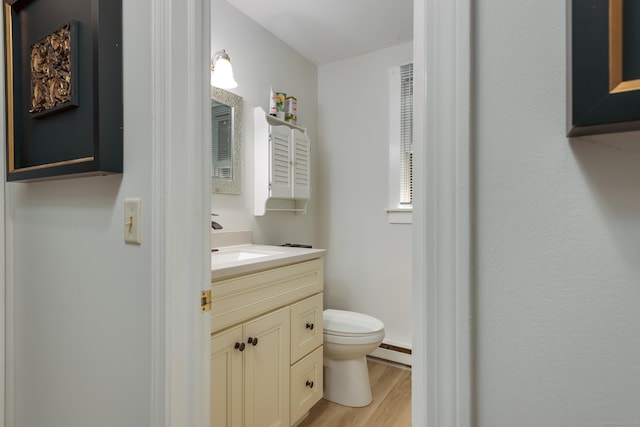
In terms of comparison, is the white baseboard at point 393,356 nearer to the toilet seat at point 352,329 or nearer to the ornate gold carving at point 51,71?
the toilet seat at point 352,329

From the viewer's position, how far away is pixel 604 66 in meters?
0.33

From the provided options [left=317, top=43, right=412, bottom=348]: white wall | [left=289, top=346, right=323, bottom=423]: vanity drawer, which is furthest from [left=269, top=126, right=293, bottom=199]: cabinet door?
[left=289, top=346, right=323, bottom=423]: vanity drawer

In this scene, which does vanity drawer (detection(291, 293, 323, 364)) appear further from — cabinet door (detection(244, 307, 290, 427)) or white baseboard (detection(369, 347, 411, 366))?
white baseboard (detection(369, 347, 411, 366))

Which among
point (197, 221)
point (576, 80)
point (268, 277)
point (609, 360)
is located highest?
point (576, 80)

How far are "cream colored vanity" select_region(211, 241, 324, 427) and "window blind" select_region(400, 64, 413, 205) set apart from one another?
0.97 meters

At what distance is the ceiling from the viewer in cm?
194

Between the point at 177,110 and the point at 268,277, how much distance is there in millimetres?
864

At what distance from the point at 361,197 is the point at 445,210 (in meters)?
2.17

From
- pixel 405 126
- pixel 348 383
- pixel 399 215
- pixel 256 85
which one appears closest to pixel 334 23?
pixel 256 85

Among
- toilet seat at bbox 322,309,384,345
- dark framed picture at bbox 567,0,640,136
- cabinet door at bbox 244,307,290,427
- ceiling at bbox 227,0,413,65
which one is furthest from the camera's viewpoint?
ceiling at bbox 227,0,413,65

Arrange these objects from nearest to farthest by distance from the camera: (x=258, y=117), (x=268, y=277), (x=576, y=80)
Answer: (x=576, y=80)
(x=268, y=277)
(x=258, y=117)

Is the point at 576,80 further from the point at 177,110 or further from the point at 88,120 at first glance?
the point at 88,120

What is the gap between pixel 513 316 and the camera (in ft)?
1.30

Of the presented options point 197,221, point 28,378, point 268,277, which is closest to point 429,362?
point 197,221
